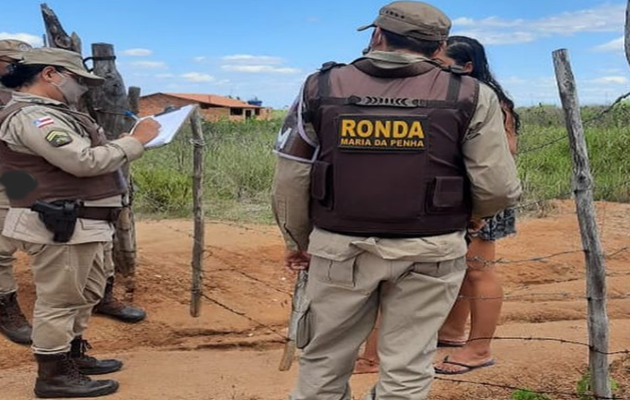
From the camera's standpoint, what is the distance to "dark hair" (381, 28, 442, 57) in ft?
8.57

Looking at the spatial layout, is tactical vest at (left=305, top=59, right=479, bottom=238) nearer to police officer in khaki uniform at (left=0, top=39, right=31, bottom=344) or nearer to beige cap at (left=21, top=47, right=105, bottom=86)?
beige cap at (left=21, top=47, right=105, bottom=86)

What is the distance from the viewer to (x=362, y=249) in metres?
2.66

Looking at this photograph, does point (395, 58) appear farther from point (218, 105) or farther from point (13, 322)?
point (218, 105)

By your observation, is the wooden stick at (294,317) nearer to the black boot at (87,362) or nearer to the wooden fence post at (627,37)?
the black boot at (87,362)

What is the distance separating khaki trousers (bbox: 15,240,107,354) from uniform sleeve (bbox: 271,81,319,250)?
1.32 metres

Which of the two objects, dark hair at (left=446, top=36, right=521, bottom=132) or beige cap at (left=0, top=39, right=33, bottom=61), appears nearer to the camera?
dark hair at (left=446, top=36, right=521, bottom=132)

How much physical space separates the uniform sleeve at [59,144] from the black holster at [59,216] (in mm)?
182

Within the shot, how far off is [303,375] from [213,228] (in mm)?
5238

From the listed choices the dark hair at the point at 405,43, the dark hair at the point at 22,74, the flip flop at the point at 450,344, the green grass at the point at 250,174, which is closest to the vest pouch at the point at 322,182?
the dark hair at the point at 405,43

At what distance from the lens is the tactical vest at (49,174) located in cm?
358

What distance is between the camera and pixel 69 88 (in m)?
3.70

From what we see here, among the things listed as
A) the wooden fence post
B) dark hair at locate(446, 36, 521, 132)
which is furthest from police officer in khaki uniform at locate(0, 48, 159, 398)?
the wooden fence post

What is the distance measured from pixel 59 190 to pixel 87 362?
46.6 inches

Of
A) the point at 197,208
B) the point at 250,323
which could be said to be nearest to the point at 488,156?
the point at 197,208
